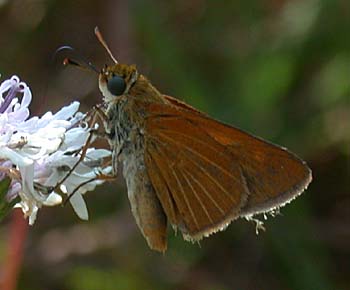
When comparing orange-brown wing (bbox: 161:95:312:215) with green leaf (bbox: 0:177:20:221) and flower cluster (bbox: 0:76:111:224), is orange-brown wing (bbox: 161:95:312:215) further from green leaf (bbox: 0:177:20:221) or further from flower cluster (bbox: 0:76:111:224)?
green leaf (bbox: 0:177:20:221)

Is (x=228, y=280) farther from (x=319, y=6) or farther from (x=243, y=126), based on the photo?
(x=319, y=6)

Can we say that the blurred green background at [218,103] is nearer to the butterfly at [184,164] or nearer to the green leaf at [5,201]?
the butterfly at [184,164]

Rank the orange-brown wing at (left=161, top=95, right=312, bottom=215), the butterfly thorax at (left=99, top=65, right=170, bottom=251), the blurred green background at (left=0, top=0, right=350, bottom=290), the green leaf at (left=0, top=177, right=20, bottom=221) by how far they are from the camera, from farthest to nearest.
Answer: the blurred green background at (left=0, top=0, right=350, bottom=290) < the butterfly thorax at (left=99, top=65, right=170, bottom=251) < the orange-brown wing at (left=161, top=95, right=312, bottom=215) < the green leaf at (left=0, top=177, right=20, bottom=221)

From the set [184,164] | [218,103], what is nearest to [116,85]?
[184,164]

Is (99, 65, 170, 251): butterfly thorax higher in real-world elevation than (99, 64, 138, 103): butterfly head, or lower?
lower

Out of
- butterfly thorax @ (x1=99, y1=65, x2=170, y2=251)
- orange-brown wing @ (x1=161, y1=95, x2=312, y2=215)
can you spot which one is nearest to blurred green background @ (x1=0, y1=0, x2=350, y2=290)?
butterfly thorax @ (x1=99, y1=65, x2=170, y2=251)

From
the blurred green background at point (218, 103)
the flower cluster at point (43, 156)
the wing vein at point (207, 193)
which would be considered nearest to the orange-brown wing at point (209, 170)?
the wing vein at point (207, 193)

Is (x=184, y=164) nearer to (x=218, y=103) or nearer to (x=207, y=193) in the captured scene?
(x=207, y=193)

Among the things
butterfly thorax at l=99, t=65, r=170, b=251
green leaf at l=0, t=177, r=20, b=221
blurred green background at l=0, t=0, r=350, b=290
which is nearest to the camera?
green leaf at l=0, t=177, r=20, b=221

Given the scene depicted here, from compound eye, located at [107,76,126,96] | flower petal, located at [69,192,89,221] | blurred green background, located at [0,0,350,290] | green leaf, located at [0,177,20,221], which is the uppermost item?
green leaf, located at [0,177,20,221]
